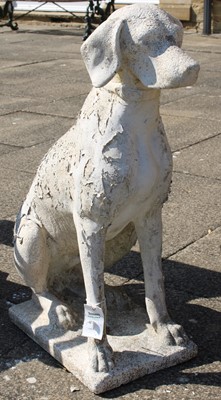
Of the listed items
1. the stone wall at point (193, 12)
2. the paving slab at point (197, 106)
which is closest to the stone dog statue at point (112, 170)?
the paving slab at point (197, 106)

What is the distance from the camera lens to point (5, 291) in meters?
4.75

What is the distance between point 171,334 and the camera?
3961 millimetres

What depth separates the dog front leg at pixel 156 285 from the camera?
154 inches

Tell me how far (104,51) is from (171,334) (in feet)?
4.61

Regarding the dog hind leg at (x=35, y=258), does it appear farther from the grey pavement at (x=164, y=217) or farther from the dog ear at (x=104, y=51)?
the dog ear at (x=104, y=51)

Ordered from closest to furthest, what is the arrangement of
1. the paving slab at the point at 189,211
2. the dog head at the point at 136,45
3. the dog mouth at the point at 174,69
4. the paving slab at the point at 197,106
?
1. the dog mouth at the point at 174,69
2. the dog head at the point at 136,45
3. the paving slab at the point at 189,211
4. the paving slab at the point at 197,106

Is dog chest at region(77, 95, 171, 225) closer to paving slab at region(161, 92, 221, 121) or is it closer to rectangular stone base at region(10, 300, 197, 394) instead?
rectangular stone base at region(10, 300, 197, 394)

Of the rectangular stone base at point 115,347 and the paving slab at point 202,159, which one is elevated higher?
the rectangular stone base at point 115,347

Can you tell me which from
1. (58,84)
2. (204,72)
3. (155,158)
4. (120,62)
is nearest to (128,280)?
(155,158)

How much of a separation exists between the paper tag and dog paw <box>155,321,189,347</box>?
39cm

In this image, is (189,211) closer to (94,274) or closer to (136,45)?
(94,274)

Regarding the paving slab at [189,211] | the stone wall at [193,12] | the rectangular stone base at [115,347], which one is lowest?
the stone wall at [193,12]

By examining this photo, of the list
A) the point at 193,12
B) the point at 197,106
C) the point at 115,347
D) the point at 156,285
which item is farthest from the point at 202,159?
the point at 193,12

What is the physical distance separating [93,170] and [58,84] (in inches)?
298
